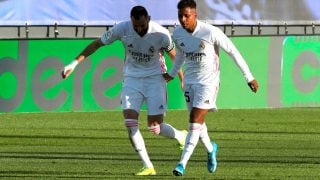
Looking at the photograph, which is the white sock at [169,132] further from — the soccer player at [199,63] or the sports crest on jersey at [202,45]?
the sports crest on jersey at [202,45]

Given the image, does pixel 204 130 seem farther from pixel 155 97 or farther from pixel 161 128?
pixel 161 128

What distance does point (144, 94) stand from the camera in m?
14.5


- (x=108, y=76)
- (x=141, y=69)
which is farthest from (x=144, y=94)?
(x=108, y=76)

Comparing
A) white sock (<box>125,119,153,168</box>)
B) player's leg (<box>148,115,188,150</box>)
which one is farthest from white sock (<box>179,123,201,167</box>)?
player's leg (<box>148,115,188,150</box>)

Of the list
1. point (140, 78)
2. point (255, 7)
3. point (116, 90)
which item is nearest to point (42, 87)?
point (116, 90)

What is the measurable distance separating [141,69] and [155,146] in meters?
4.58

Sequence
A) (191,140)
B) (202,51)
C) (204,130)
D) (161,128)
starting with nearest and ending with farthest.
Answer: (191,140), (202,51), (204,130), (161,128)

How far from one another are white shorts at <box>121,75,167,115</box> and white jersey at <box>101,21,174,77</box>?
8 cm

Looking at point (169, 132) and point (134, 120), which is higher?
point (134, 120)

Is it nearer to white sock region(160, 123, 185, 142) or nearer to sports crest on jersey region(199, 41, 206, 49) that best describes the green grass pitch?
white sock region(160, 123, 185, 142)

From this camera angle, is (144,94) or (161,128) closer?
(144,94)

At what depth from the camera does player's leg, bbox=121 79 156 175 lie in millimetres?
14234

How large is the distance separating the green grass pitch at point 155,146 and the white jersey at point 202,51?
1188mm

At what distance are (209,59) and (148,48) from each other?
809 millimetres
